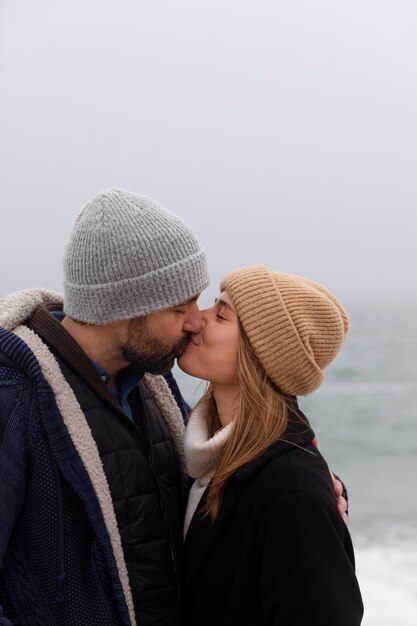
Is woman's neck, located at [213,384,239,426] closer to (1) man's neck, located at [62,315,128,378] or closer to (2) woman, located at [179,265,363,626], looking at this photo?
(2) woman, located at [179,265,363,626]

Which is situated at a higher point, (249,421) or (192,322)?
(192,322)

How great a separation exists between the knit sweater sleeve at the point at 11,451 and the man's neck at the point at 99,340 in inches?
9.4

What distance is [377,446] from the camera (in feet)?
42.1

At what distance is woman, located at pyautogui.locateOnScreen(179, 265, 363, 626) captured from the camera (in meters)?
1.42

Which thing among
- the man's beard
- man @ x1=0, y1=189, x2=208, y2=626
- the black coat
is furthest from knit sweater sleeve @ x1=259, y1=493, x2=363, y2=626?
the man's beard

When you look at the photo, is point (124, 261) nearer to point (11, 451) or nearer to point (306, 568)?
point (11, 451)

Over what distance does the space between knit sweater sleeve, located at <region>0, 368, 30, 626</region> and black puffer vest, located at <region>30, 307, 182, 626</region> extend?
16 cm

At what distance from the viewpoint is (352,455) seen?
40.4 feet

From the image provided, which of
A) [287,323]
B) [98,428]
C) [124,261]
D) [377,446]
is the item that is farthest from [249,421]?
[377,446]

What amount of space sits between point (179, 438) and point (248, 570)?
476 millimetres

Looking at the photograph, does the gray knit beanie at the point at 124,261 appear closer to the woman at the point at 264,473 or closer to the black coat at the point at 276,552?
the woman at the point at 264,473

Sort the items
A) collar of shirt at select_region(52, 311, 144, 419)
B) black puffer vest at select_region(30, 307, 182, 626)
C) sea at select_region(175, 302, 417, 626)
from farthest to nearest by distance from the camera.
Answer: sea at select_region(175, 302, 417, 626), collar of shirt at select_region(52, 311, 144, 419), black puffer vest at select_region(30, 307, 182, 626)

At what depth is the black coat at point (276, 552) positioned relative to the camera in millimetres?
1406

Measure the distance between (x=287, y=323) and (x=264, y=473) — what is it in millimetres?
337
